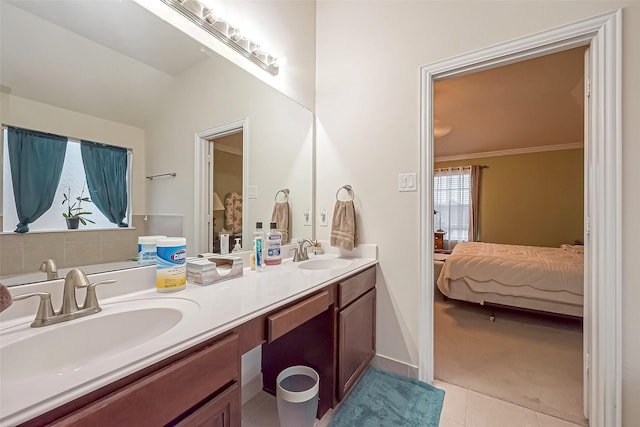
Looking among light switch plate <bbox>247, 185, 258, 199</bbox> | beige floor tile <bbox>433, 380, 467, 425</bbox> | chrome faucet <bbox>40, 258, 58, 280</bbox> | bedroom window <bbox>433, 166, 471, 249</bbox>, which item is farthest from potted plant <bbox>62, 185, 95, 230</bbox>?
bedroom window <bbox>433, 166, 471, 249</bbox>

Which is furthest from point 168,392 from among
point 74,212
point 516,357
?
point 516,357

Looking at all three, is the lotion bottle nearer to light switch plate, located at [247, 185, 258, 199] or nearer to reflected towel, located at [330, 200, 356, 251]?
light switch plate, located at [247, 185, 258, 199]

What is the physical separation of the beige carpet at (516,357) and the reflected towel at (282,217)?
138 cm

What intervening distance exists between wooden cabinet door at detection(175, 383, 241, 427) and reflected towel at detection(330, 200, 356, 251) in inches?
45.0

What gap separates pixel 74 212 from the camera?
918mm

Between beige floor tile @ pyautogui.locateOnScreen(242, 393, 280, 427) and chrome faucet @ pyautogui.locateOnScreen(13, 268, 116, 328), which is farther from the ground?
chrome faucet @ pyautogui.locateOnScreen(13, 268, 116, 328)

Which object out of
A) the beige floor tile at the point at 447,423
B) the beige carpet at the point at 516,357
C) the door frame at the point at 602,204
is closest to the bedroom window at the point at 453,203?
the beige carpet at the point at 516,357

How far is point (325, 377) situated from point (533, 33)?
6.72 feet

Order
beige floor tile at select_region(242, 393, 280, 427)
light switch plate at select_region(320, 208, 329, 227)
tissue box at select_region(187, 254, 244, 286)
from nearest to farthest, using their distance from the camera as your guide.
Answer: tissue box at select_region(187, 254, 244, 286)
beige floor tile at select_region(242, 393, 280, 427)
light switch plate at select_region(320, 208, 329, 227)

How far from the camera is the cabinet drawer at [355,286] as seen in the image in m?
1.34

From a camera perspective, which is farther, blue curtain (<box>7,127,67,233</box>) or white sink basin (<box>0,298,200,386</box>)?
blue curtain (<box>7,127,67,233</box>)

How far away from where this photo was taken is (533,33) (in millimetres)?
1359

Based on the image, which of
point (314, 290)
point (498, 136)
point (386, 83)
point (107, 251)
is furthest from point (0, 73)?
point (498, 136)

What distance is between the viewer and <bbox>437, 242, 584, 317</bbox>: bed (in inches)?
91.2
